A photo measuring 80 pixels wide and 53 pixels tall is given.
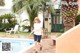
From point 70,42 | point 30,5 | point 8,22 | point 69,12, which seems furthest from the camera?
point 8,22

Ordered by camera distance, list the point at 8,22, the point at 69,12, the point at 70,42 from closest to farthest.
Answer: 1. the point at 70,42
2. the point at 69,12
3. the point at 8,22

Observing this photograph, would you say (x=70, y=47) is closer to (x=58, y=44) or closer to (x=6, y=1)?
(x=58, y=44)

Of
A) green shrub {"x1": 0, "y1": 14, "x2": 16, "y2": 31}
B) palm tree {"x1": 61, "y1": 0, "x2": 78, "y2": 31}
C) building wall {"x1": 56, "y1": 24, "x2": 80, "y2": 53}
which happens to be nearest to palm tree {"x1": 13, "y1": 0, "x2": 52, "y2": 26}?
green shrub {"x1": 0, "y1": 14, "x2": 16, "y2": 31}

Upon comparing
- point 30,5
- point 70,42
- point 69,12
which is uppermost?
point 30,5

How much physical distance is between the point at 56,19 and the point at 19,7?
290 inches

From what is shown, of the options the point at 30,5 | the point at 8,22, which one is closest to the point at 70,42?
the point at 30,5

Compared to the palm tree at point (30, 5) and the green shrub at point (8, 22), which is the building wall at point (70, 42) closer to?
the palm tree at point (30, 5)

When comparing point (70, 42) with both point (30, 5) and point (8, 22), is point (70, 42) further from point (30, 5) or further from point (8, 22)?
point (8, 22)

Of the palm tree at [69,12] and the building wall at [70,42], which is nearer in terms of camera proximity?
the building wall at [70,42]

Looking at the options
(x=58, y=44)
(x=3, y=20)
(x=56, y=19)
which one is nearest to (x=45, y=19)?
(x=56, y=19)

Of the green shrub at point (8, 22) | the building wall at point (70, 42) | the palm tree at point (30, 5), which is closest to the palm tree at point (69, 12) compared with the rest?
the palm tree at point (30, 5)

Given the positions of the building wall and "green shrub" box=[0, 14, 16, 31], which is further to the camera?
"green shrub" box=[0, 14, 16, 31]

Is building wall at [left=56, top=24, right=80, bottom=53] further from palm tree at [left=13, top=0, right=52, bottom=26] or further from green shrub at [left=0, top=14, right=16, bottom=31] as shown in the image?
green shrub at [left=0, top=14, right=16, bottom=31]

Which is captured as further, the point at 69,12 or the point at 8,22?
the point at 8,22
